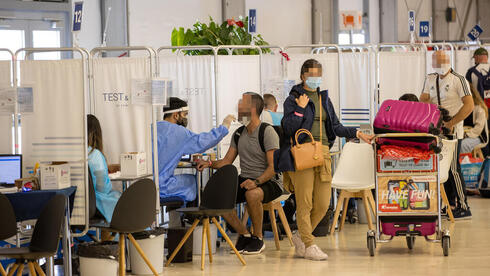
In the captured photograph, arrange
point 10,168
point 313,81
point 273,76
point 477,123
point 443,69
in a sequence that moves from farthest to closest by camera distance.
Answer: point 477,123, point 273,76, point 443,69, point 313,81, point 10,168

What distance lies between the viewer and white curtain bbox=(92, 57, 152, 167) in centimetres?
618

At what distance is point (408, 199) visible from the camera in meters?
6.29

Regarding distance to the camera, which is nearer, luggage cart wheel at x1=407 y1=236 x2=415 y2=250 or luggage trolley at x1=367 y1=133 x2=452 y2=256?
luggage trolley at x1=367 y1=133 x2=452 y2=256

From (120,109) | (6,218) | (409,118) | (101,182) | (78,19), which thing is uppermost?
(78,19)

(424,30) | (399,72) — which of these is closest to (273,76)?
(399,72)

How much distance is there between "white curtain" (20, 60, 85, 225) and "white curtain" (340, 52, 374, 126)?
3464mm

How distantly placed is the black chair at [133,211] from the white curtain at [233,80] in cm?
275

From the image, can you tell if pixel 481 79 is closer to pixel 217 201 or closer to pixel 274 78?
pixel 274 78

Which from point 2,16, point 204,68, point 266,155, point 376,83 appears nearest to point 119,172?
point 266,155

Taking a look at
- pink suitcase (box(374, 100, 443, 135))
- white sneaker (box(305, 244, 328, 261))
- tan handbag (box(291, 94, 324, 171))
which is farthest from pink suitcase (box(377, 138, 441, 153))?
white sneaker (box(305, 244, 328, 261))

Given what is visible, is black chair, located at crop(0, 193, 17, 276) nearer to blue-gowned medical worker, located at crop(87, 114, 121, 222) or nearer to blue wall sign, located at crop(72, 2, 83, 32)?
blue-gowned medical worker, located at crop(87, 114, 121, 222)

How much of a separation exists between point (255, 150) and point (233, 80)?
160 cm

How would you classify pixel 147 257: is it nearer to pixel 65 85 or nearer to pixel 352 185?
pixel 65 85

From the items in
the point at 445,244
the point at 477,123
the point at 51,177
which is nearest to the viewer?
the point at 51,177
